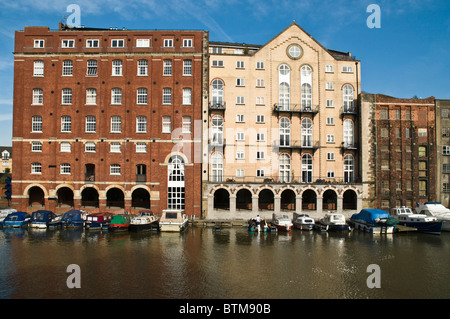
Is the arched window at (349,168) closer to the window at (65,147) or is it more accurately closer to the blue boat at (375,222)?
the blue boat at (375,222)

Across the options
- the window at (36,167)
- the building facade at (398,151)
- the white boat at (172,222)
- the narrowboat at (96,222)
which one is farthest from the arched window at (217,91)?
the window at (36,167)

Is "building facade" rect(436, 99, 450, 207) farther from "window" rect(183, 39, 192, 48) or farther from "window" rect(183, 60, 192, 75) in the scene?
"window" rect(183, 39, 192, 48)

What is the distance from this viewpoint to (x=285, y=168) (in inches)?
2060

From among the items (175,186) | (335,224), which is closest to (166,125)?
(175,186)

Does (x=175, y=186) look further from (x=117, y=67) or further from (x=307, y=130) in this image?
(x=307, y=130)

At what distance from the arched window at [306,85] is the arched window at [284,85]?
2.20 m

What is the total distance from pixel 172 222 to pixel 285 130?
23869 millimetres

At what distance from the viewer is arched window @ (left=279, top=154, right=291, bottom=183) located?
2051 inches

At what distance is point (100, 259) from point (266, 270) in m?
14.3

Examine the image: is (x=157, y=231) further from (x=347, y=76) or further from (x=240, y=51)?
(x=347, y=76)

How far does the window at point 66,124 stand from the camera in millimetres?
50375

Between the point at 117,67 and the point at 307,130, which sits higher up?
the point at 117,67

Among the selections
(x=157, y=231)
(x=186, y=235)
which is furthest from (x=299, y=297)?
(x=157, y=231)

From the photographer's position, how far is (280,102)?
5278cm
